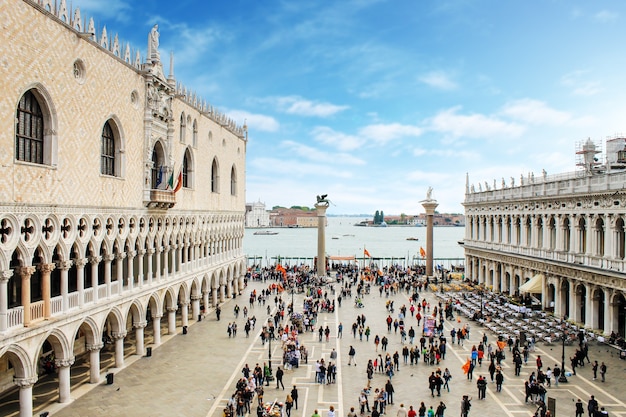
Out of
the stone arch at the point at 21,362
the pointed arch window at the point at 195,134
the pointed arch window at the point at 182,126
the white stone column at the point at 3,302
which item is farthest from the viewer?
the pointed arch window at the point at 195,134

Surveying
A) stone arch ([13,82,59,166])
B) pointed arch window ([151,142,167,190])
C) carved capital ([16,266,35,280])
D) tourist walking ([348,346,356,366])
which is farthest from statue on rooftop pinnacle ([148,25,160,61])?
tourist walking ([348,346,356,366])

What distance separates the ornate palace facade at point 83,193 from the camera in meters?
16.5

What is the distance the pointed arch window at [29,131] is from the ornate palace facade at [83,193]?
0.14ft

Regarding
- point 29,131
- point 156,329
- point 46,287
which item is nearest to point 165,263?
point 156,329

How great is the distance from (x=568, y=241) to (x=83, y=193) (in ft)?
97.7

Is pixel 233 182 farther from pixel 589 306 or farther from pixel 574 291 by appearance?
pixel 589 306

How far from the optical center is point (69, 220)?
19.3m

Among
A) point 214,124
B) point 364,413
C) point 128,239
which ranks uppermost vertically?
point 214,124

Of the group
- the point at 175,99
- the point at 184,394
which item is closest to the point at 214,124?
the point at 175,99

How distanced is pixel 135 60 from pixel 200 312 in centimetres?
1894

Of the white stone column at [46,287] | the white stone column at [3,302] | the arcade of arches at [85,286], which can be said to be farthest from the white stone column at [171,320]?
the white stone column at [3,302]

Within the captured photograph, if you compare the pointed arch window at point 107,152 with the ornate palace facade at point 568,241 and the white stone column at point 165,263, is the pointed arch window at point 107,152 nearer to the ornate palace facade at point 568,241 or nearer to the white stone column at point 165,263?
the white stone column at point 165,263

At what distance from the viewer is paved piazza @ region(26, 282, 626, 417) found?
62.0 ft

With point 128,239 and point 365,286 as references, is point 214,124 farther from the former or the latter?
point 365,286
